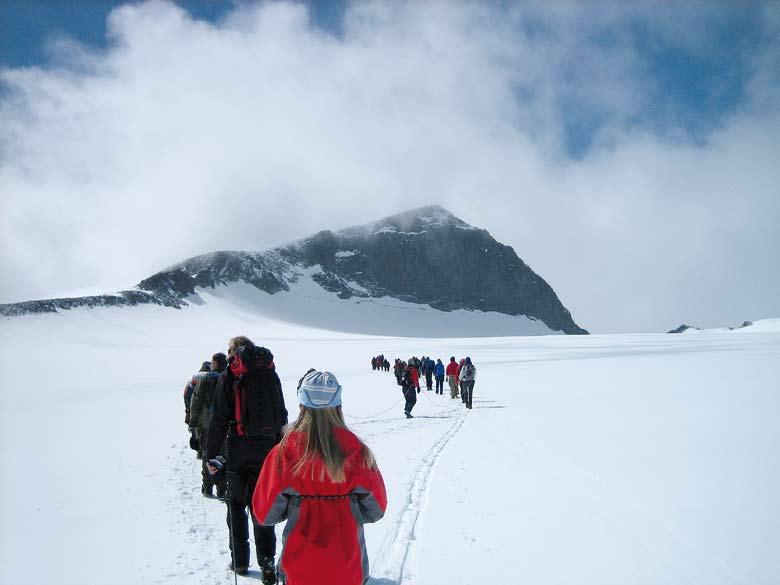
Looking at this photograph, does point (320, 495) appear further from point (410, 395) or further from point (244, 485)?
point (410, 395)

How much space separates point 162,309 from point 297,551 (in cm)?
10022

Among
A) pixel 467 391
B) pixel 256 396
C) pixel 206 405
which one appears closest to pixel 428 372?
pixel 467 391

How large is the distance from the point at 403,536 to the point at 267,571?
61.5 inches

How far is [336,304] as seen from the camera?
152750 millimetres

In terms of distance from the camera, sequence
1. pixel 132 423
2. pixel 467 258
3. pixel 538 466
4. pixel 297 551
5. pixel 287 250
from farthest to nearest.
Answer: pixel 467 258
pixel 287 250
pixel 132 423
pixel 538 466
pixel 297 551

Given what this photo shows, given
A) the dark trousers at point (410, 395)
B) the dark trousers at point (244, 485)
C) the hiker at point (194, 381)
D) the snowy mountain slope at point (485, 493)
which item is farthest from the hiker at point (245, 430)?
the dark trousers at point (410, 395)

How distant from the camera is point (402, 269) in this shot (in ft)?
595

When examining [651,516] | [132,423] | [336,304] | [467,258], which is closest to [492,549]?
[651,516]

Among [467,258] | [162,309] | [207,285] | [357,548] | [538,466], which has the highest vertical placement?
[467,258]

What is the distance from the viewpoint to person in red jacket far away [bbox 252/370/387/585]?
254cm

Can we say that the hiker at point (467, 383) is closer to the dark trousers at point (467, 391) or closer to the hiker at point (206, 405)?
the dark trousers at point (467, 391)

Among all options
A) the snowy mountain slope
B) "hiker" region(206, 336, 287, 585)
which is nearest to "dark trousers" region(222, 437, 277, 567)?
"hiker" region(206, 336, 287, 585)

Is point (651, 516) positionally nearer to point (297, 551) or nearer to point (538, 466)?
point (538, 466)

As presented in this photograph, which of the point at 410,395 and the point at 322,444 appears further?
the point at 410,395
